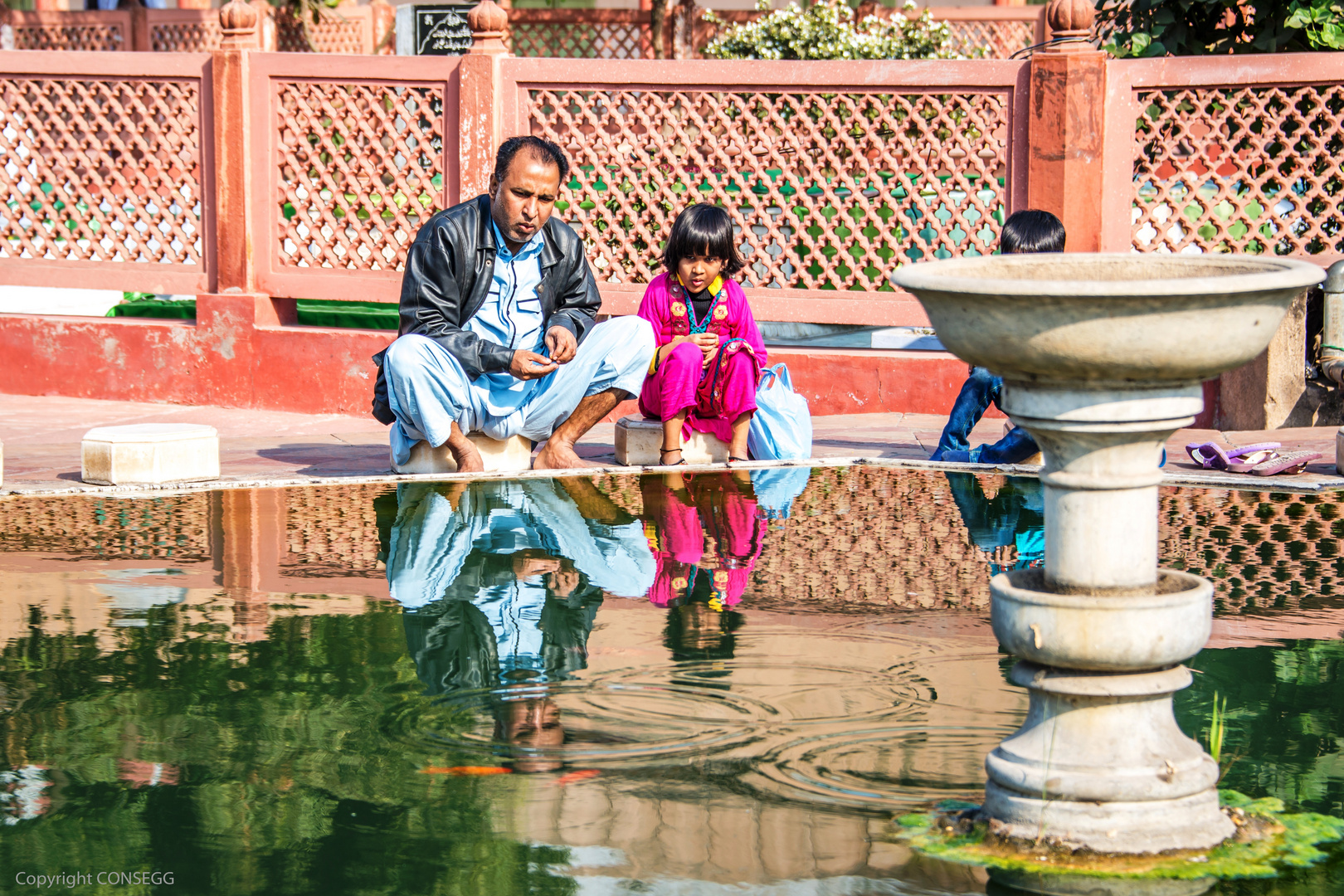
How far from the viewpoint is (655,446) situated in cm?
659

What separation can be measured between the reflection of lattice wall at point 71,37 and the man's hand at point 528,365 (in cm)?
1642

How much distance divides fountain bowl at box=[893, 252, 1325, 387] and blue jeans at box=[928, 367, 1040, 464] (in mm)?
3666

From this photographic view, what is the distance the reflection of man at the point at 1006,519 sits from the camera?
15.9 feet

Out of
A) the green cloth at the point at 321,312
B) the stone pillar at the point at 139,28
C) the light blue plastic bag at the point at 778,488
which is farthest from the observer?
the stone pillar at the point at 139,28

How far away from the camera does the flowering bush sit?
52.6 ft

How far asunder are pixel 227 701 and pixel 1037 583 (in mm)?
1663

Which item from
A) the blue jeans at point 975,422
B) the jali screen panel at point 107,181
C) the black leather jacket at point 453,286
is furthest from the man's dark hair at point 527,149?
the jali screen panel at point 107,181

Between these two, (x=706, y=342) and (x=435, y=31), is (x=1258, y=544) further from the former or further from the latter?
(x=435, y=31)

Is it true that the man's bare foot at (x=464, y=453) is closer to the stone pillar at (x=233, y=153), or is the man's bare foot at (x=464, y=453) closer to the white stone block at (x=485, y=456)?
the white stone block at (x=485, y=456)

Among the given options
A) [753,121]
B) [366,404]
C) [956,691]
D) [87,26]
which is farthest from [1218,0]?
[87,26]

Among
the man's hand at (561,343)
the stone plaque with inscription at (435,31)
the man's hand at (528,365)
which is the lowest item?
the man's hand at (528,365)

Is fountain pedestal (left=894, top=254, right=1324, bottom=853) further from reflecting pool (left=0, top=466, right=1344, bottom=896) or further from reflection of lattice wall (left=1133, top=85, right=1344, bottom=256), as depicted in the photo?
reflection of lattice wall (left=1133, top=85, right=1344, bottom=256)

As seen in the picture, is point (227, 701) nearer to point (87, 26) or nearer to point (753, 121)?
point (753, 121)

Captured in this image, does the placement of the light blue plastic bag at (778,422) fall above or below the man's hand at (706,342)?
below
